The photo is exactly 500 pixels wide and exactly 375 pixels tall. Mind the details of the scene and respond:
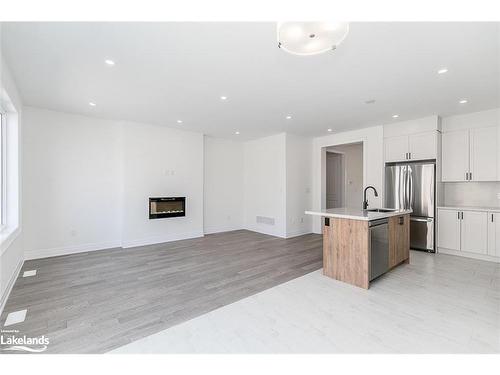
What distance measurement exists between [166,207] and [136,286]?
2.58 metres

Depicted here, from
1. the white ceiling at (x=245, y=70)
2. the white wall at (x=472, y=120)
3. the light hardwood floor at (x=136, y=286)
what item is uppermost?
the white ceiling at (x=245, y=70)

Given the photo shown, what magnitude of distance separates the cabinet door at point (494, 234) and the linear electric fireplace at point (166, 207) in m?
5.97

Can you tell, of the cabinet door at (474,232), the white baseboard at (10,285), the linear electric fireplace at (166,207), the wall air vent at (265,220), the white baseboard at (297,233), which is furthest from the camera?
the wall air vent at (265,220)

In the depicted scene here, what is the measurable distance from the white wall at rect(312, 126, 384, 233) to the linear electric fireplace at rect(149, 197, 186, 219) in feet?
12.0

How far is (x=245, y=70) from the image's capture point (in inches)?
109

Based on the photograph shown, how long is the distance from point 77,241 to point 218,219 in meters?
3.30

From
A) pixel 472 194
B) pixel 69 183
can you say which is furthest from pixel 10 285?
pixel 472 194

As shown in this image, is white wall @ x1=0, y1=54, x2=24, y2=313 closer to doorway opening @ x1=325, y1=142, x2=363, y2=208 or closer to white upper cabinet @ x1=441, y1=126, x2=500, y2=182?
doorway opening @ x1=325, y1=142, x2=363, y2=208

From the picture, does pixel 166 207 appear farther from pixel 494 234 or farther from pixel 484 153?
pixel 484 153

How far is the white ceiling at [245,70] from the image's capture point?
6.86 ft

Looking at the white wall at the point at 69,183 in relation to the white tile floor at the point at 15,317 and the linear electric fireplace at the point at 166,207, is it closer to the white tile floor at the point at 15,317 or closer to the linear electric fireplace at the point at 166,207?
the linear electric fireplace at the point at 166,207

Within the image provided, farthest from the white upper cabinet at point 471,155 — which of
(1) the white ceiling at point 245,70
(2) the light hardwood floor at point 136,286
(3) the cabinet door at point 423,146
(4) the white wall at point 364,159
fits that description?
(2) the light hardwood floor at point 136,286

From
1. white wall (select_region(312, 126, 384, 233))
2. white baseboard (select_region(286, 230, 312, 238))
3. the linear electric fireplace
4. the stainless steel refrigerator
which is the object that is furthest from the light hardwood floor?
the stainless steel refrigerator

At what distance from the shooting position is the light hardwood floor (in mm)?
2105
